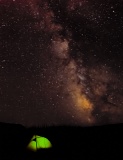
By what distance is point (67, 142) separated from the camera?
12336 mm

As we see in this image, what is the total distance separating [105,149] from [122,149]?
0.66m

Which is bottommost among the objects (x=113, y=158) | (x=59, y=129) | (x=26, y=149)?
(x=113, y=158)

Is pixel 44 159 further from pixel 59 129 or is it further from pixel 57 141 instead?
pixel 59 129

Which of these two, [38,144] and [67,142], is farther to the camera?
[67,142]

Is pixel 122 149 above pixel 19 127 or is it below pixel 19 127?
below

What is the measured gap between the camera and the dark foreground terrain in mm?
10562

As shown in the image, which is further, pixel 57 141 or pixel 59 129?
pixel 59 129

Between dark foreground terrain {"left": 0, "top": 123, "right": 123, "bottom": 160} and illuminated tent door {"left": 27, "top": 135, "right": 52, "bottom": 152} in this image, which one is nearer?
dark foreground terrain {"left": 0, "top": 123, "right": 123, "bottom": 160}

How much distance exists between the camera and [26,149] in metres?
11.4

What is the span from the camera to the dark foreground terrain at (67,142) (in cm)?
1056

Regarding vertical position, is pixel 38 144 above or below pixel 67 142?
below

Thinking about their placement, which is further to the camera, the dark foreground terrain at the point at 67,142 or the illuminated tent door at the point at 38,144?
the illuminated tent door at the point at 38,144

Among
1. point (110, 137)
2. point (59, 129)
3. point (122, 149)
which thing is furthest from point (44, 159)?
point (59, 129)

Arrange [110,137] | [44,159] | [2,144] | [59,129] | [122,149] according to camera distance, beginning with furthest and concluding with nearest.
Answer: [59,129], [110,137], [2,144], [122,149], [44,159]
